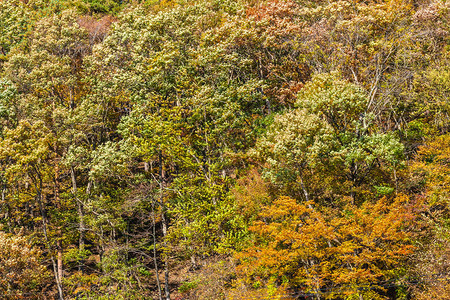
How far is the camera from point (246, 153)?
91.6 ft

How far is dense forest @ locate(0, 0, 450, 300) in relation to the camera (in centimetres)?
2284

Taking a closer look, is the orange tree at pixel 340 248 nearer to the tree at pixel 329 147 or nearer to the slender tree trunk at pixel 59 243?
the tree at pixel 329 147

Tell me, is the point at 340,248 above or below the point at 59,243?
above

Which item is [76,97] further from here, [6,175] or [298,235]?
[298,235]

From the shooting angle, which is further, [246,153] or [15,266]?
[246,153]

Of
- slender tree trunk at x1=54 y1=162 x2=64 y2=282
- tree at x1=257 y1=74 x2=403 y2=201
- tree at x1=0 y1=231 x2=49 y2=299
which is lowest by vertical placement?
slender tree trunk at x1=54 y1=162 x2=64 y2=282

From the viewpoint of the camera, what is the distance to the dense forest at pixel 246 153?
74.9 feet

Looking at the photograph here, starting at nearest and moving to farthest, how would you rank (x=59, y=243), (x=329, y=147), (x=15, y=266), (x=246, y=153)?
1. (x=329, y=147)
2. (x=15, y=266)
3. (x=246, y=153)
4. (x=59, y=243)

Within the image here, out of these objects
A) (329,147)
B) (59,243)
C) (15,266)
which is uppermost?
(329,147)

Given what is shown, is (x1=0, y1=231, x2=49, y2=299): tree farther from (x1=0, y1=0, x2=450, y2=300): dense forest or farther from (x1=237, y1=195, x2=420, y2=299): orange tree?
(x1=237, y1=195, x2=420, y2=299): orange tree

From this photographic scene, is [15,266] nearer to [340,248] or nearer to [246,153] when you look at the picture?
[246,153]

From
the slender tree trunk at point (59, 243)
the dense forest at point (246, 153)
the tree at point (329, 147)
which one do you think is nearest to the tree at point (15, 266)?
the dense forest at point (246, 153)

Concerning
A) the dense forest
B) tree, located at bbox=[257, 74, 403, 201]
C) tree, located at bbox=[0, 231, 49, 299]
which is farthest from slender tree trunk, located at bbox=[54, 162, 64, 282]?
tree, located at bbox=[257, 74, 403, 201]

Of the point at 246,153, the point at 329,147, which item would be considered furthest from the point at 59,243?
the point at 329,147
